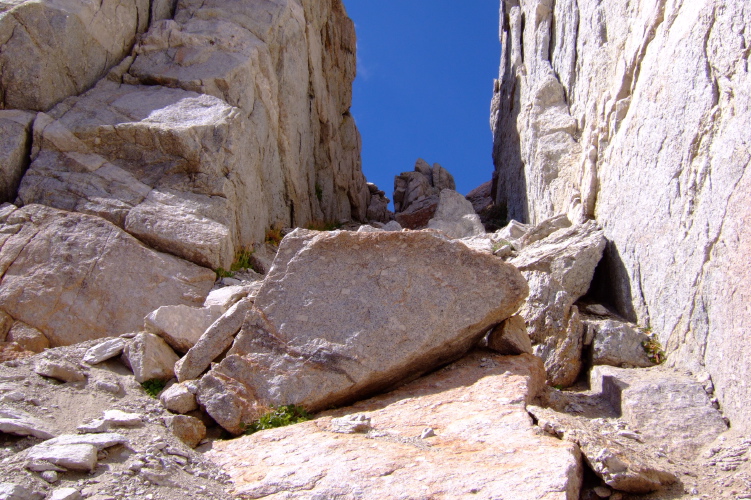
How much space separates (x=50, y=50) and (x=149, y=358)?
9.30 m

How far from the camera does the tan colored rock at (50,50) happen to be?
46.0ft

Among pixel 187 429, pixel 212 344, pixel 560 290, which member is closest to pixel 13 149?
pixel 212 344

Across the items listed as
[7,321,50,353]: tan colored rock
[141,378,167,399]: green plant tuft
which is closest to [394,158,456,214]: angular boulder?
[7,321,50,353]: tan colored rock

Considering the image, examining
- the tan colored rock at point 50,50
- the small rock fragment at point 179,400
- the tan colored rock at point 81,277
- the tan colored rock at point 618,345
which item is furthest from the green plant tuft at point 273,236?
the tan colored rock at point 618,345

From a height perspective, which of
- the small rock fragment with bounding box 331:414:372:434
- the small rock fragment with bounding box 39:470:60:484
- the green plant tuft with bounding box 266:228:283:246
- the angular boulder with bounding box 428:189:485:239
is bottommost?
the small rock fragment with bounding box 39:470:60:484

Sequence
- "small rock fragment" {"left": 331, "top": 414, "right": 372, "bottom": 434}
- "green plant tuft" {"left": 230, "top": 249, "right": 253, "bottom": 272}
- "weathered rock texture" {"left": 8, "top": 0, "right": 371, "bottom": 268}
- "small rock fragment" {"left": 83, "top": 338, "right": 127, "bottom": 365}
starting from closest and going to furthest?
"small rock fragment" {"left": 331, "top": 414, "right": 372, "bottom": 434}, "small rock fragment" {"left": 83, "top": 338, "right": 127, "bottom": 365}, "weathered rock texture" {"left": 8, "top": 0, "right": 371, "bottom": 268}, "green plant tuft" {"left": 230, "top": 249, "right": 253, "bottom": 272}

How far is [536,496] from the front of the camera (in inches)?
212

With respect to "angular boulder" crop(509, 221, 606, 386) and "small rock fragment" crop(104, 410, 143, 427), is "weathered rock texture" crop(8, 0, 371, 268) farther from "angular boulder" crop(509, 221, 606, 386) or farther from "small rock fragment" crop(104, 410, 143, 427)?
"angular boulder" crop(509, 221, 606, 386)

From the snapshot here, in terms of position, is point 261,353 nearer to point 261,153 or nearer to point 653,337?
point 653,337

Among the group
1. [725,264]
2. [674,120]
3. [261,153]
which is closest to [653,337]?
[725,264]

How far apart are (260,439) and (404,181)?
2607cm

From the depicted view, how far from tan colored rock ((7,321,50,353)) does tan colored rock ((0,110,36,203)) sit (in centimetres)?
340

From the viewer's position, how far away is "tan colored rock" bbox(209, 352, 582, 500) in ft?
18.7

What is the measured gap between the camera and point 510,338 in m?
8.95
